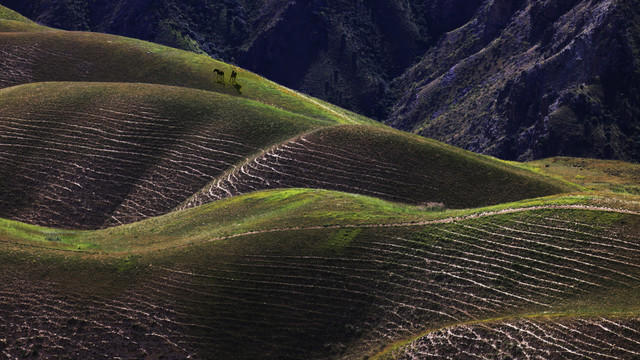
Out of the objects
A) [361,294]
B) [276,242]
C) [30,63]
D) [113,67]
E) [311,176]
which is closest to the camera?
[361,294]

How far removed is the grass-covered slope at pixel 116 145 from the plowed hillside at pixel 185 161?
127mm

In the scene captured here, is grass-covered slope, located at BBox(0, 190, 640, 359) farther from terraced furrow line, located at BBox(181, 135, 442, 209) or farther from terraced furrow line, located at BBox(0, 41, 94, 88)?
terraced furrow line, located at BBox(0, 41, 94, 88)

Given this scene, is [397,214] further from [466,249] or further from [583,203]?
[583,203]

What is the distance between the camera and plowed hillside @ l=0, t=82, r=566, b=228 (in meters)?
72.3

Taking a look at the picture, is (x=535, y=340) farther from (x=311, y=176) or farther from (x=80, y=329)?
(x=311, y=176)

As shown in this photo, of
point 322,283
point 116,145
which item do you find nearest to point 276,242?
point 322,283

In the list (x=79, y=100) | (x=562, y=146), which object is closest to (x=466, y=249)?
(x=79, y=100)

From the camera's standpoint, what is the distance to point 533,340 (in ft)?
116

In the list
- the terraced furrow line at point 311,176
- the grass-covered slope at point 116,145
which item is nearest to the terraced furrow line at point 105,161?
the grass-covered slope at point 116,145

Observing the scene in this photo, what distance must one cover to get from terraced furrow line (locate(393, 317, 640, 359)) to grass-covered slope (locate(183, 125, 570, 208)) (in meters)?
32.0

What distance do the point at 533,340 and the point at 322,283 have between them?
14.3 metres

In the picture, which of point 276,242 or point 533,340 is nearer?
point 533,340

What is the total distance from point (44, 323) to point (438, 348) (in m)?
23.6

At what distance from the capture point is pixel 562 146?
17688 cm
